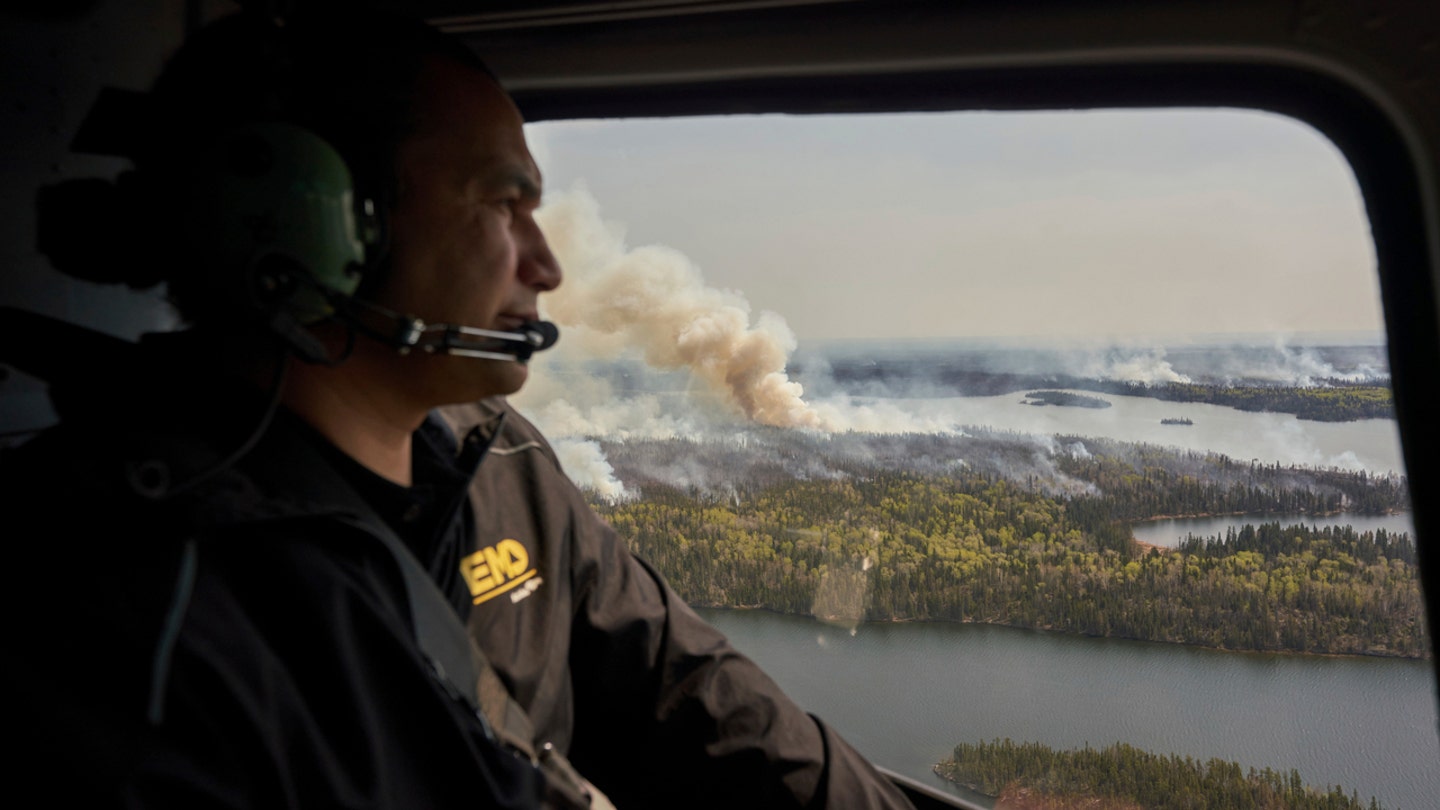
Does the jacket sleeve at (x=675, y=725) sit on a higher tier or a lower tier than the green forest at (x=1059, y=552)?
lower

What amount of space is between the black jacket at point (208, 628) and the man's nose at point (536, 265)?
1.29ft

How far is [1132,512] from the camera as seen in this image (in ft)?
5.27

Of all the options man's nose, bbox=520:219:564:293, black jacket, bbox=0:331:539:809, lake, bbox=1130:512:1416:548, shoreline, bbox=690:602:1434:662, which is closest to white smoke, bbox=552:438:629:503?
shoreline, bbox=690:602:1434:662

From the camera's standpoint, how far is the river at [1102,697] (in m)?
1.38

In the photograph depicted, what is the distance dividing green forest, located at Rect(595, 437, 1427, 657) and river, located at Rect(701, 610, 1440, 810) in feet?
0.11

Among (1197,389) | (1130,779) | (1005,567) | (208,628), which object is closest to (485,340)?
(208,628)

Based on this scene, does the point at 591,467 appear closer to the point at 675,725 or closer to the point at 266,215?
the point at 675,725

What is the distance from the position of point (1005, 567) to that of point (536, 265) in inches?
39.1

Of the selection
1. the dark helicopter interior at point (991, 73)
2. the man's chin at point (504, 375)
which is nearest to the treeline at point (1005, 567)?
the dark helicopter interior at point (991, 73)

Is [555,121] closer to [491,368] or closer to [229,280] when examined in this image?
[491,368]

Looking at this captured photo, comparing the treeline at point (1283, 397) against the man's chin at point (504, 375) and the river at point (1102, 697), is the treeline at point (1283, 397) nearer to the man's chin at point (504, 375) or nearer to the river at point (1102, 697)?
the river at point (1102, 697)

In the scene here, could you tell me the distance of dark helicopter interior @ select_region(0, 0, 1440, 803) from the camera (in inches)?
50.8

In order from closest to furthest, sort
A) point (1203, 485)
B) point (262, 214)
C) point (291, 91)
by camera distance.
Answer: point (262, 214), point (291, 91), point (1203, 485)

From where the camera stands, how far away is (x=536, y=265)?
1.30m
